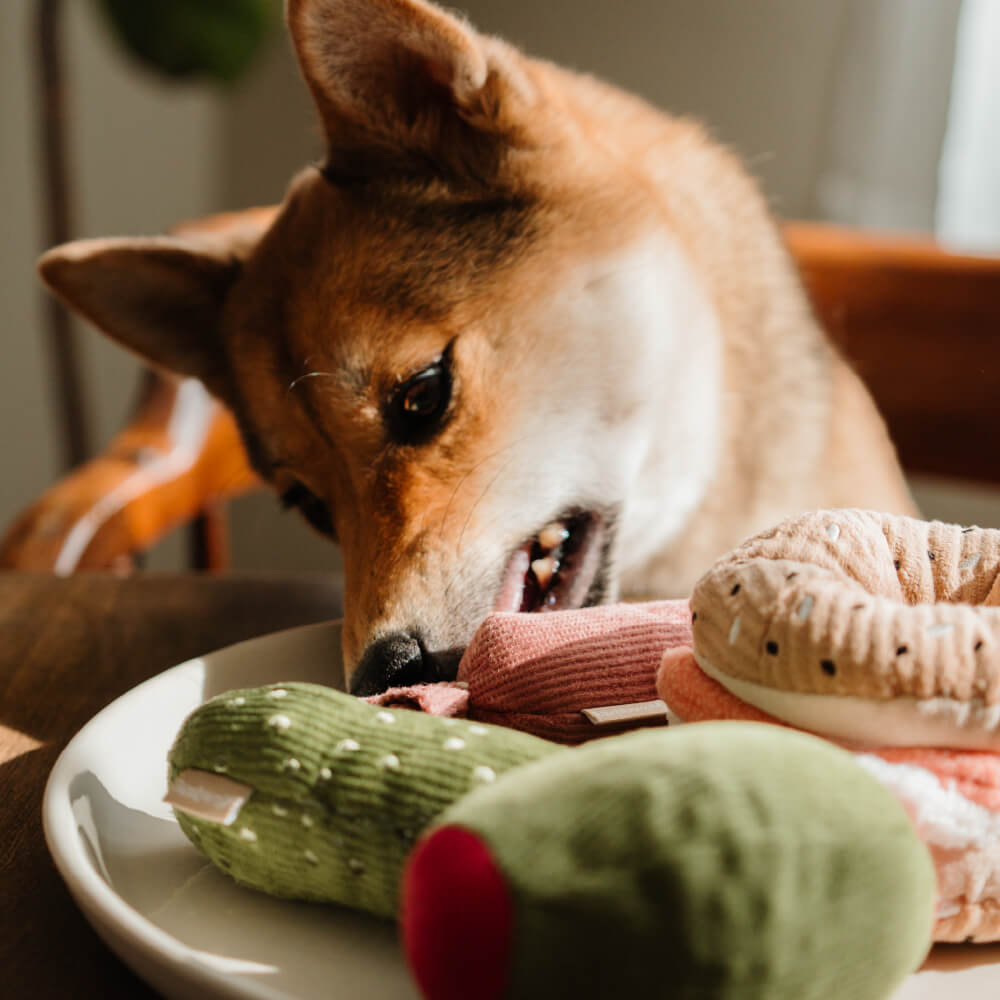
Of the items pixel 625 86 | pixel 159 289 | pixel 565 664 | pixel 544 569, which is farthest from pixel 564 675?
pixel 625 86

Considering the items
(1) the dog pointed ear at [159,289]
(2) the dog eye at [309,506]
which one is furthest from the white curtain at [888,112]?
(2) the dog eye at [309,506]

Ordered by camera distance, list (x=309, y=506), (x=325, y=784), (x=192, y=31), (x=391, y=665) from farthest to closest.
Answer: (x=192, y=31), (x=309, y=506), (x=391, y=665), (x=325, y=784)

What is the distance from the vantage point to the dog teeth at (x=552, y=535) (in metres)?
0.86

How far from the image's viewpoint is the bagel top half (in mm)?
347

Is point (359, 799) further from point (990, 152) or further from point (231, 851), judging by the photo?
point (990, 152)

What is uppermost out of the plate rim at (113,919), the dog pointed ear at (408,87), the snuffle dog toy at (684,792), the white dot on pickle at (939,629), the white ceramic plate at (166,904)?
the dog pointed ear at (408,87)

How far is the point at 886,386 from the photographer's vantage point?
1.71 meters

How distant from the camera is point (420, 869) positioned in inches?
10.9

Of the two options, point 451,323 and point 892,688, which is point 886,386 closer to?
point 451,323

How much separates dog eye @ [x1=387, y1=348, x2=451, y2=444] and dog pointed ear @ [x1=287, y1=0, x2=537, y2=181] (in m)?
0.21

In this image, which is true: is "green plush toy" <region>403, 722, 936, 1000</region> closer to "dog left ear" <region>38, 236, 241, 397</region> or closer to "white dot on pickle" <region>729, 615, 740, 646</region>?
"white dot on pickle" <region>729, 615, 740, 646</region>

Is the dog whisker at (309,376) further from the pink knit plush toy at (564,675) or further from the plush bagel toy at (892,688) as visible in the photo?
the plush bagel toy at (892,688)

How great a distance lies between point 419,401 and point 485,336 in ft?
0.25

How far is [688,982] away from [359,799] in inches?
5.6
